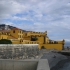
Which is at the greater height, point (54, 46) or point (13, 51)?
point (13, 51)

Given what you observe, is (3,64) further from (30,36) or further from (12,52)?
(30,36)

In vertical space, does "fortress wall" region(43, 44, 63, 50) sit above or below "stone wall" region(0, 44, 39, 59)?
below

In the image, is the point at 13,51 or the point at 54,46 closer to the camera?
the point at 13,51

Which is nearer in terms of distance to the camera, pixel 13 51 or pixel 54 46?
pixel 13 51

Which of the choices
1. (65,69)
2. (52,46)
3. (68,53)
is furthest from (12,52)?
(68,53)

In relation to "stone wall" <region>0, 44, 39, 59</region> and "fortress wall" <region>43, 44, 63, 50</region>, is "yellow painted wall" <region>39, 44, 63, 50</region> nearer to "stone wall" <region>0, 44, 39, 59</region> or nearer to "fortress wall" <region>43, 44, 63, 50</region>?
"fortress wall" <region>43, 44, 63, 50</region>

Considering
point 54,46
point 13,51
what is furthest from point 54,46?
point 13,51

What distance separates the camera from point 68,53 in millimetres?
57125

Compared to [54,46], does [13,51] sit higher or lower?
higher

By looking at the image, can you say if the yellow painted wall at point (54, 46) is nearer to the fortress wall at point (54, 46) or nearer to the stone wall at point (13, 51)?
the fortress wall at point (54, 46)

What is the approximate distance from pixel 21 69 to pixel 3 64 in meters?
0.66

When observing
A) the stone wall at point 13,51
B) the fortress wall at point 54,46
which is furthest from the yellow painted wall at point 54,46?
the stone wall at point 13,51

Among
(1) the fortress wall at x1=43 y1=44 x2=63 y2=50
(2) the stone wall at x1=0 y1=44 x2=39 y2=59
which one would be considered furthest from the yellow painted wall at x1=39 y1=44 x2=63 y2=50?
(2) the stone wall at x1=0 y1=44 x2=39 y2=59

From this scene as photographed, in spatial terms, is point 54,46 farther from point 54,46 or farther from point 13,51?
point 13,51
